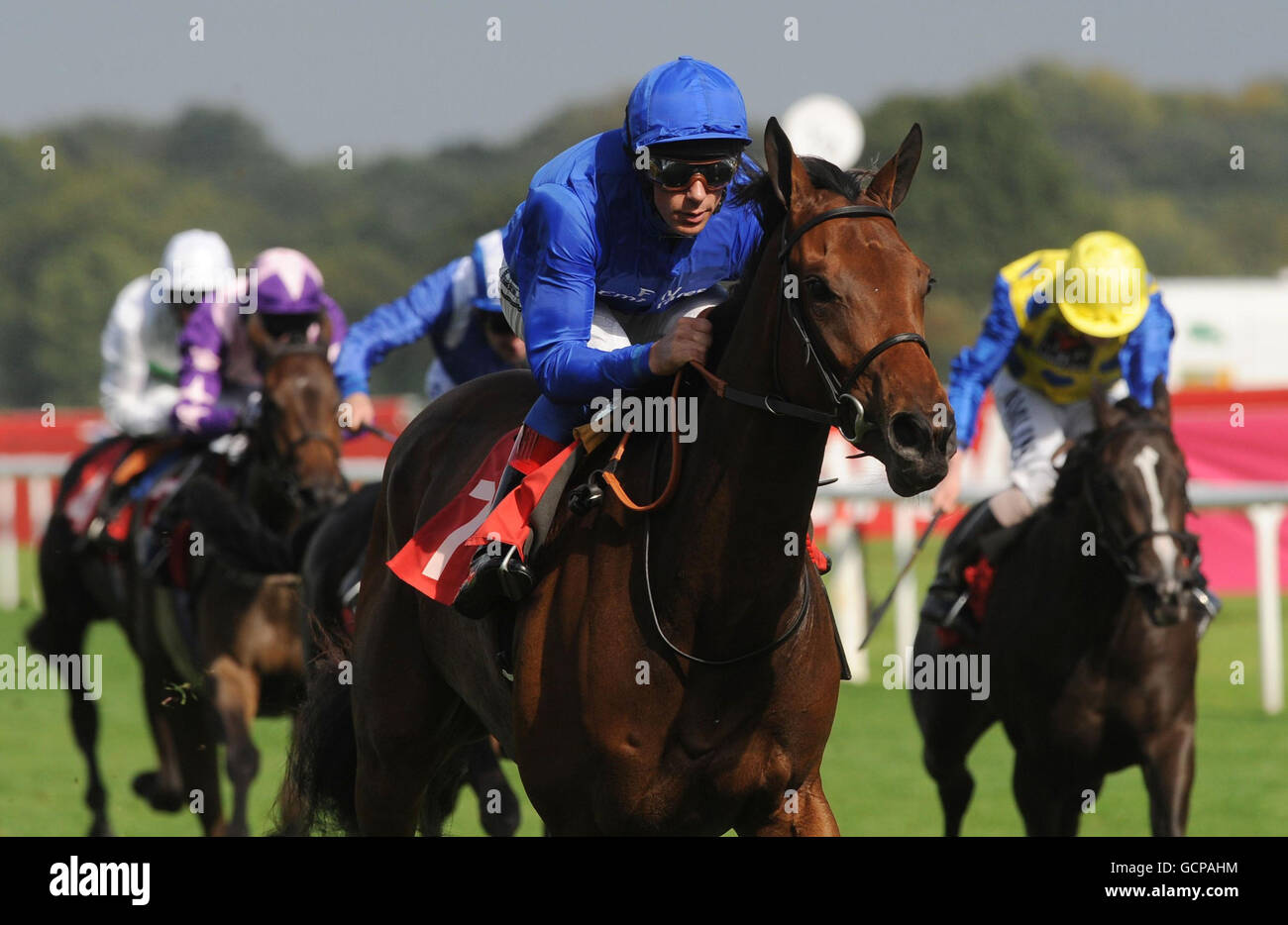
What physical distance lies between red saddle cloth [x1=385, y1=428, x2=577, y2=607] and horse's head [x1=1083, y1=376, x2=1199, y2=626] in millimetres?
2239

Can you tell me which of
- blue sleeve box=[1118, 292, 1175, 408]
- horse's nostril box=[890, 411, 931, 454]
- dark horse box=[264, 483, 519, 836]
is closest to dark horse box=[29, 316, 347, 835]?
dark horse box=[264, 483, 519, 836]

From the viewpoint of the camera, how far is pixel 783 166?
3.37 metres

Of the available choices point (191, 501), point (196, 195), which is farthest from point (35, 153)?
point (191, 501)

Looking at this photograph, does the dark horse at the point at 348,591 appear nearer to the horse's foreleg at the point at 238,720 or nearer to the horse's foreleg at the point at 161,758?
the horse's foreleg at the point at 238,720

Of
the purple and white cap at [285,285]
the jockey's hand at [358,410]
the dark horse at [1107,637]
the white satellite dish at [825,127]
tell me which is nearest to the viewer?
the dark horse at [1107,637]

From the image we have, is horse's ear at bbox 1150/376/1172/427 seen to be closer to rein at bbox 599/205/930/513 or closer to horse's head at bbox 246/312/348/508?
rein at bbox 599/205/930/513

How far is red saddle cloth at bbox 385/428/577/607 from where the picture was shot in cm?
382

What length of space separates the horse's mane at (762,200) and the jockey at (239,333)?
3536mm

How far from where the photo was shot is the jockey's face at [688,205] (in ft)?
12.2

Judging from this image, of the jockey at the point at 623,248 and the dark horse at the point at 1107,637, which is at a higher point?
the jockey at the point at 623,248

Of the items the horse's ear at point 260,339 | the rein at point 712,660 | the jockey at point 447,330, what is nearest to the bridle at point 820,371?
the rein at point 712,660

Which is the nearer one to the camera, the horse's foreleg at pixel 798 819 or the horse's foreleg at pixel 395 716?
the horse's foreleg at pixel 798 819

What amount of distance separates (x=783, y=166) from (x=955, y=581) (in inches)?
131

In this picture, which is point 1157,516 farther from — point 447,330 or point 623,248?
point 447,330
